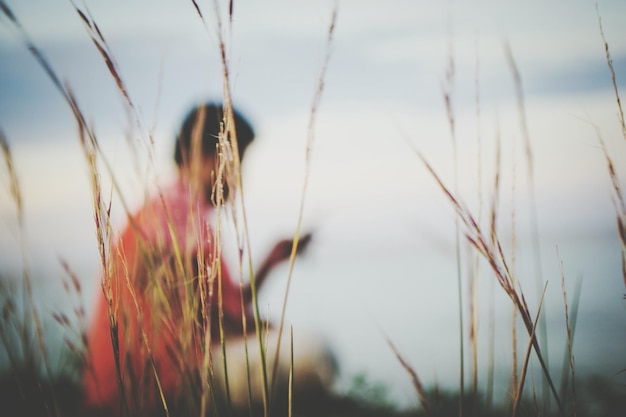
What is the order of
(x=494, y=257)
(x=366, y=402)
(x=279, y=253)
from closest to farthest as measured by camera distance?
1. (x=494, y=257)
2. (x=279, y=253)
3. (x=366, y=402)

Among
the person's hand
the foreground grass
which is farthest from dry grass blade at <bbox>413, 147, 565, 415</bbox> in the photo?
the person's hand

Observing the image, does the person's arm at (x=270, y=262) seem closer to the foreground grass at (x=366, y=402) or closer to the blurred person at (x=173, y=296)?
the foreground grass at (x=366, y=402)

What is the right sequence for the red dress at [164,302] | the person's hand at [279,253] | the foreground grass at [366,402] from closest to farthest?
the red dress at [164,302], the foreground grass at [366,402], the person's hand at [279,253]

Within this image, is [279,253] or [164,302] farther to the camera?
[279,253]

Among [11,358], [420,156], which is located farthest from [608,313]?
[11,358]

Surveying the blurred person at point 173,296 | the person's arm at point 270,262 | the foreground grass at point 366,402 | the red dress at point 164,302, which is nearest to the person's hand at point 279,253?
the person's arm at point 270,262

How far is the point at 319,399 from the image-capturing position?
7.31 feet

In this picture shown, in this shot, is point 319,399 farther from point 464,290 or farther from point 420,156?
point 420,156

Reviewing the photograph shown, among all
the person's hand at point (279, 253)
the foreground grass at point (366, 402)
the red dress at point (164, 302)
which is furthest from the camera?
the person's hand at point (279, 253)

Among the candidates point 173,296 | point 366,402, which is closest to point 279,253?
point 366,402

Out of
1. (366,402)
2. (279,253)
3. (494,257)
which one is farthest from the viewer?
(366,402)

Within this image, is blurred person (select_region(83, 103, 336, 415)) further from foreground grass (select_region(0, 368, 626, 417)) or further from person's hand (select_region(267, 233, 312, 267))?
person's hand (select_region(267, 233, 312, 267))

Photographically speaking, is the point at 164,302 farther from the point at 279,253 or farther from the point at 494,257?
the point at 279,253

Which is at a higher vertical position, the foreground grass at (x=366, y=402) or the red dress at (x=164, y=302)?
the red dress at (x=164, y=302)
